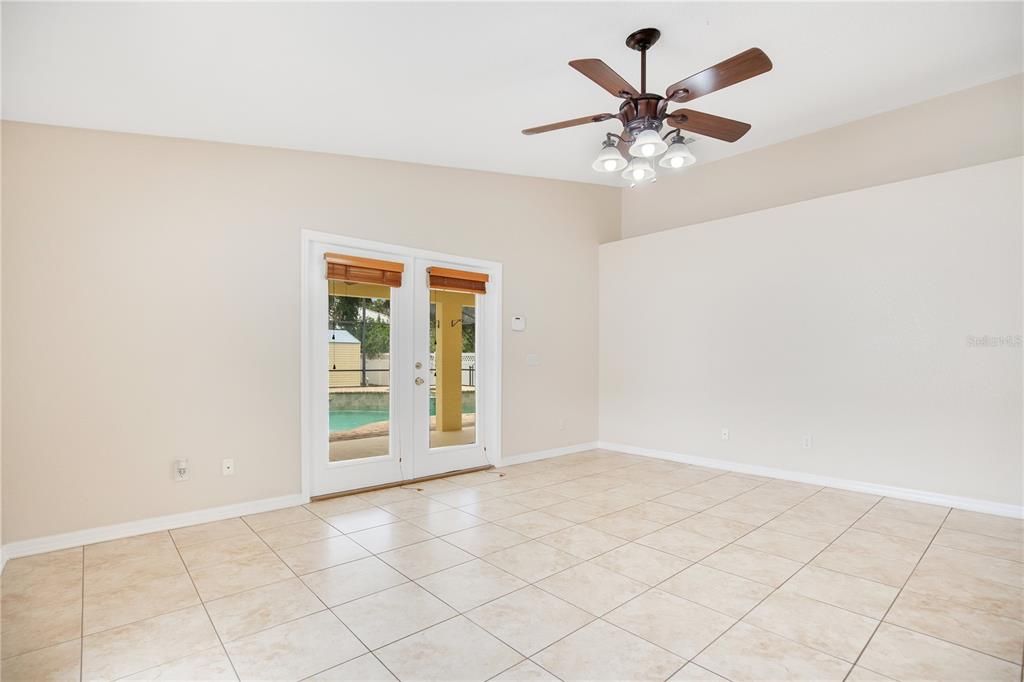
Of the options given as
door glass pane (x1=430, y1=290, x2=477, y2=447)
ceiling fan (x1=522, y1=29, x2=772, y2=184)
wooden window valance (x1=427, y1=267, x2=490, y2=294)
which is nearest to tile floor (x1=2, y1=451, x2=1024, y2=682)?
door glass pane (x1=430, y1=290, x2=477, y2=447)

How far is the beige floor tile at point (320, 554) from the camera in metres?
2.90

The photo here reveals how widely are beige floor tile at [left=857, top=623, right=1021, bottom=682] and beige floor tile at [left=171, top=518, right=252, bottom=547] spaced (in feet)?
11.9

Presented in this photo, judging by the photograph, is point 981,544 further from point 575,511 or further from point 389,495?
point 389,495

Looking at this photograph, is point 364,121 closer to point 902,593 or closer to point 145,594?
point 145,594

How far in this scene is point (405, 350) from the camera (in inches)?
184

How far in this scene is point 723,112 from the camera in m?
4.12

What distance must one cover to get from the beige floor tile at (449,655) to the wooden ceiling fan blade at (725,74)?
285 centimetres

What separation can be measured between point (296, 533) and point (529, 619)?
6.33 ft

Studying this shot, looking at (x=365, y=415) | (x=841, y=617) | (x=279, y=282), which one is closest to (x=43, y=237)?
(x=279, y=282)

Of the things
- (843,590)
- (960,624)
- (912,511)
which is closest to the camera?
(960,624)

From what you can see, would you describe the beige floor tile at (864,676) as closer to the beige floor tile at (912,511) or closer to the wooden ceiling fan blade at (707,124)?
the beige floor tile at (912,511)

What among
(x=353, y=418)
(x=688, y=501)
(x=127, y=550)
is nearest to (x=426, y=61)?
(x=353, y=418)

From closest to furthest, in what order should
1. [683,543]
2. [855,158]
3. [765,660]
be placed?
[765,660] < [683,543] < [855,158]

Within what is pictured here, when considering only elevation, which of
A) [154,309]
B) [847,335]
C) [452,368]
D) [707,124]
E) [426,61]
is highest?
[426,61]
